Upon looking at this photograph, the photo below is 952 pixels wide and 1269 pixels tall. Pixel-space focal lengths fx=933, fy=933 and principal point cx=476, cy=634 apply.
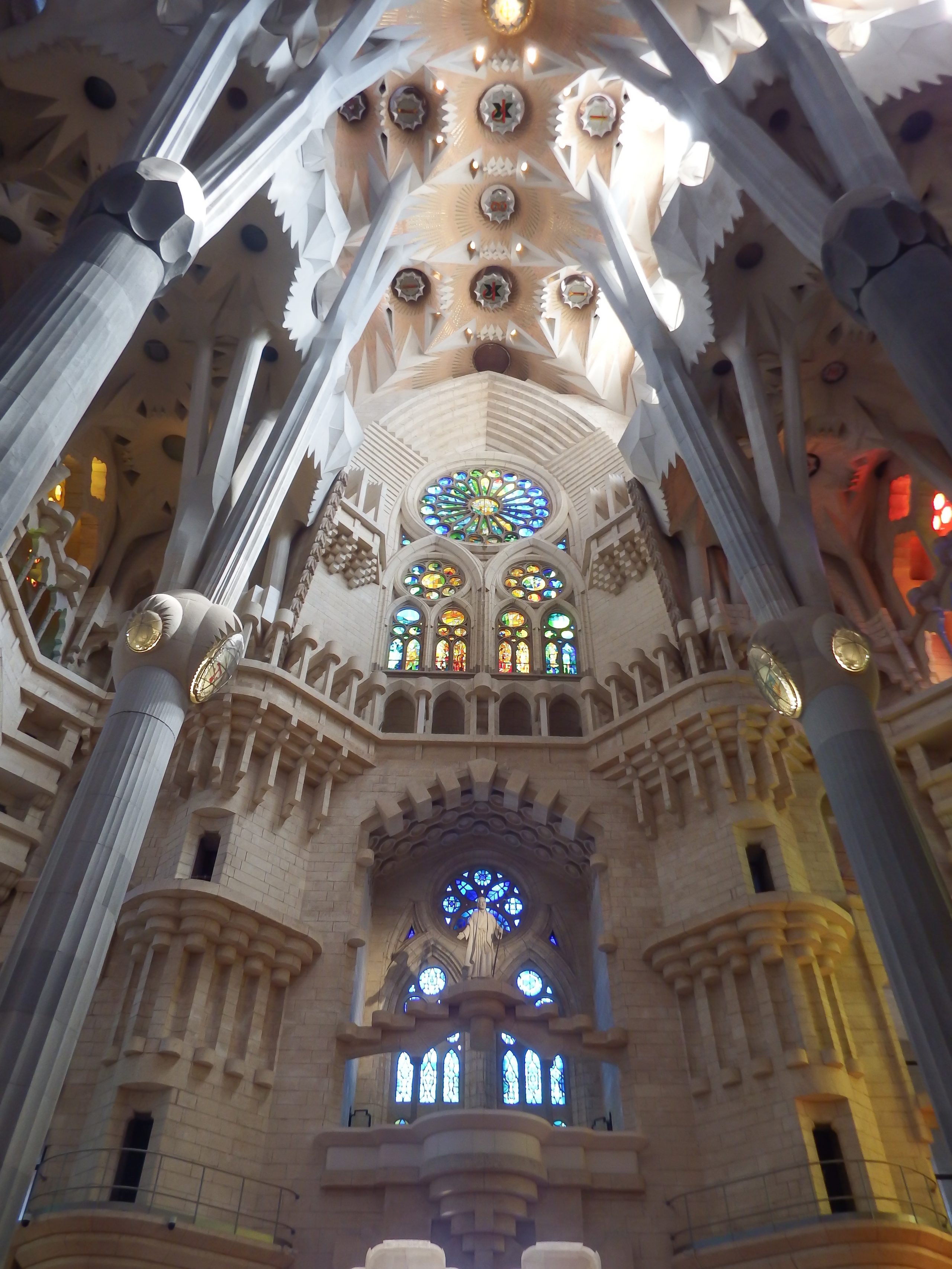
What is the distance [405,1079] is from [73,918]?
7416mm

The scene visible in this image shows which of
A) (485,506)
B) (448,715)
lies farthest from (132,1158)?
(485,506)

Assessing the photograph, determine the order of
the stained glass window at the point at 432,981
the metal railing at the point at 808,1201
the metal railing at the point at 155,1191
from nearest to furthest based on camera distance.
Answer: the metal railing at the point at 155,1191
the metal railing at the point at 808,1201
the stained glass window at the point at 432,981

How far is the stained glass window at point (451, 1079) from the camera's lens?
A: 44.1 ft

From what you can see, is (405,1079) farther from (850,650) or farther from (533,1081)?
(850,650)

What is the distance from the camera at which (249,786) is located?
13.4 meters

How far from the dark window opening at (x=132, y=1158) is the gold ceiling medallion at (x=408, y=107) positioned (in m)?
20.0

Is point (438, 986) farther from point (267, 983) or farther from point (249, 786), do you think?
point (249, 786)

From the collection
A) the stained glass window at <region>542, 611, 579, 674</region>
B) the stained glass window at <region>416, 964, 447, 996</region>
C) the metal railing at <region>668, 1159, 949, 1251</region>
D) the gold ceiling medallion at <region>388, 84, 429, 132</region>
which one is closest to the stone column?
the stained glass window at <region>416, 964, 447, 996</region>

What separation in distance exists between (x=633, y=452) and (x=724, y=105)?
248 inches

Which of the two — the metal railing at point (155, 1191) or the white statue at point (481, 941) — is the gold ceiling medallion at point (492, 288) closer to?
the white statue at point (481, 941)

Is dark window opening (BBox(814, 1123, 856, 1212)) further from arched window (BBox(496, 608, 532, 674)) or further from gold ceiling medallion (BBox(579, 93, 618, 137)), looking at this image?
gold ceiling medallion (BBox(579, 93, 618, 137))

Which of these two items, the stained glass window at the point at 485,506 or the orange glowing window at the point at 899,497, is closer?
the orange glowing window at the point at 899,497

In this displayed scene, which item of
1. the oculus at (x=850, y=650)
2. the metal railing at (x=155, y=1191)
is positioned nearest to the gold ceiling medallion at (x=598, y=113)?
the oculus at (x=850, y=650)

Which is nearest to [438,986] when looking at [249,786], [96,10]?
[249,786]
